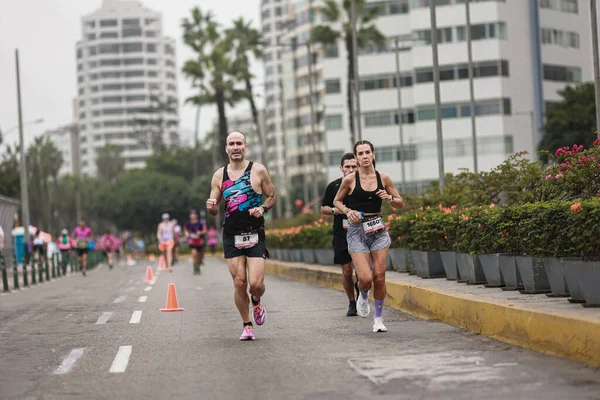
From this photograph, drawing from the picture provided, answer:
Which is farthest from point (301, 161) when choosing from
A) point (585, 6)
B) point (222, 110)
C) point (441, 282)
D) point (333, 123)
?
point (441, 282)

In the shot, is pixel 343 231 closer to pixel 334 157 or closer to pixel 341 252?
pixel 341 252

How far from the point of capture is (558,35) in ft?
278

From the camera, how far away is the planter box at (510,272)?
1436cm

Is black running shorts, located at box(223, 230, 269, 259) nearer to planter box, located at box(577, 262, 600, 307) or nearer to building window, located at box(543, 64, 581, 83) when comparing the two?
planter box, located at box(577, 262, 600, 307)

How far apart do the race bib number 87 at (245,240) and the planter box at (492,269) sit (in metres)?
3.71

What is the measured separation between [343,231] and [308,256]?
1842 centimetres

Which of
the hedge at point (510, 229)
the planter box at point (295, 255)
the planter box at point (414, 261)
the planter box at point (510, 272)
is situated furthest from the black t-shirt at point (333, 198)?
the planter box at point (295, 255)

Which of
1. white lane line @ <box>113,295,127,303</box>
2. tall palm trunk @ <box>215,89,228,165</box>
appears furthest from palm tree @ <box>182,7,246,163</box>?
white lane line @ <box>113,295,127,303</box>

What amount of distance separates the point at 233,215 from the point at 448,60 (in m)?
73.3

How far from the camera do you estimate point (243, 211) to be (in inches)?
493

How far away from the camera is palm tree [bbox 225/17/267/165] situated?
74.4 m

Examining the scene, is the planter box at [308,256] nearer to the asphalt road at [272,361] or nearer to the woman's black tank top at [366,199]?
the asphalt road at [272,361]

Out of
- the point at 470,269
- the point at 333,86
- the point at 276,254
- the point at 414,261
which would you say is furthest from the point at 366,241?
the point at 333,86

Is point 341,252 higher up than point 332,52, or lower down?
lower down
